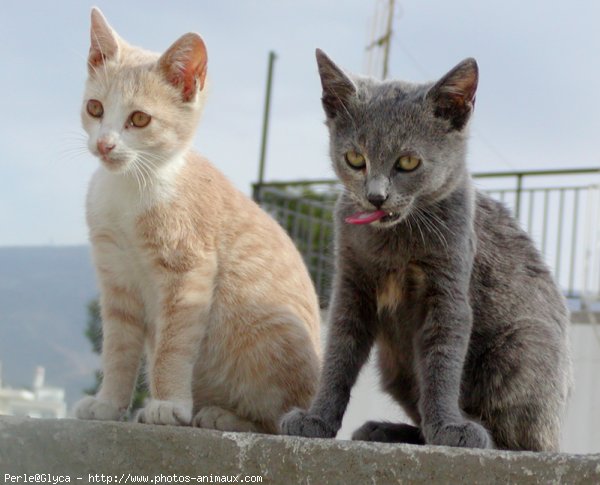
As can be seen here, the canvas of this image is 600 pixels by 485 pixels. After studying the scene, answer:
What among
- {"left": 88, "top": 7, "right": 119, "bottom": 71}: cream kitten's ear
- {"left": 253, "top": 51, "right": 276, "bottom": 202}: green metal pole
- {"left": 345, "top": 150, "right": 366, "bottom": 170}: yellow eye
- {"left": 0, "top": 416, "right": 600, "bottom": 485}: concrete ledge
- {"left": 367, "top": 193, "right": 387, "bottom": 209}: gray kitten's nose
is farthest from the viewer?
{"left": 253, "top": 51, "right": 276, "bottom": 202}: green metal pole

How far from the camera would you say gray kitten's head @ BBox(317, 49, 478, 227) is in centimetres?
220

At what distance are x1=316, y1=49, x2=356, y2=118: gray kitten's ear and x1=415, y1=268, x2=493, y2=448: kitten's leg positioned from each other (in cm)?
54

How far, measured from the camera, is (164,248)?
2.44 m

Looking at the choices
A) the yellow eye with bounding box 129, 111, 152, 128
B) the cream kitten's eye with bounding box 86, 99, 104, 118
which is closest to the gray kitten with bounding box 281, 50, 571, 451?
the yellow eye with bounding box 129, 111, 152, 128

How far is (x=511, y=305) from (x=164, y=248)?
3.21 feet

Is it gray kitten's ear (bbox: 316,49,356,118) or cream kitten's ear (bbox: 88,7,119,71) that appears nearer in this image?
gray kitten's ear (bbox: 316,49,356,118)

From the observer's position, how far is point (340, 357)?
2.29 m

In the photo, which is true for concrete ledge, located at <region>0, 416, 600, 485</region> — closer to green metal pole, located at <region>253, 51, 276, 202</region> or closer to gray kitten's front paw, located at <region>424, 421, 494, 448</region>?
gray kitten's front paw, located at <region>424, 421, 494, 448</region>

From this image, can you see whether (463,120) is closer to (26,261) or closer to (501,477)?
(501,477)

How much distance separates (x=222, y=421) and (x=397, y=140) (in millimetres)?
933

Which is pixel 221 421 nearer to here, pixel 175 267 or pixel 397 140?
pixel 175 267

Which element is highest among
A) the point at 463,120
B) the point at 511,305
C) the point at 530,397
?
the point at 463,120

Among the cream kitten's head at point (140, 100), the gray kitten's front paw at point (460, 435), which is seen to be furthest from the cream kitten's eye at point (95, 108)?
the gray kitten's front paw at point (460, 435)

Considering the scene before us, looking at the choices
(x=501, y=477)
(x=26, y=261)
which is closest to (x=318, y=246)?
(x=26, y=261)
